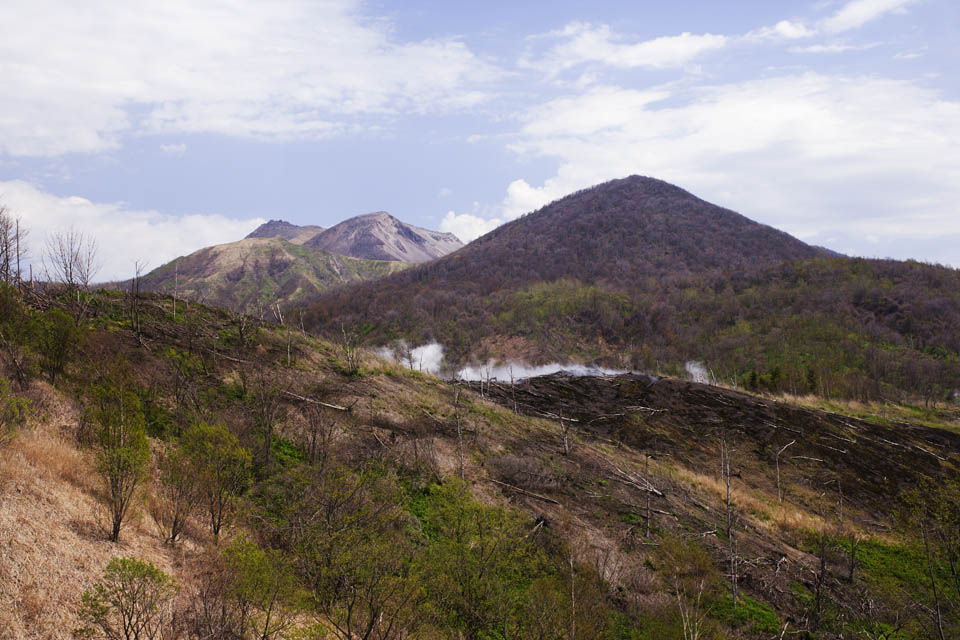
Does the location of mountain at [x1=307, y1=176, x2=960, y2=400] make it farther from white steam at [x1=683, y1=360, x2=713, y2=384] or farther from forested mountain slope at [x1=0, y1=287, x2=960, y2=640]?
forested mountain slope at [x1=0, y1=287, x2=960, y2=640]

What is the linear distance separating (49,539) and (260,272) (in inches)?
6443

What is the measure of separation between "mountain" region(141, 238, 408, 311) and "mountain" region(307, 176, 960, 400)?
142 ft

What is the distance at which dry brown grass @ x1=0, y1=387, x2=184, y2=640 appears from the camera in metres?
7.44

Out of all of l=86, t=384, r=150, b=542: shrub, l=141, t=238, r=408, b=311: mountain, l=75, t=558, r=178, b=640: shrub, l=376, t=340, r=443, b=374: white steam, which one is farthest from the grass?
l=141, t=238, r=408, b=311: mountain

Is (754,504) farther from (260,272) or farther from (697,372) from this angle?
(260,272)

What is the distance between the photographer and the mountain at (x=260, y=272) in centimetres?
13812

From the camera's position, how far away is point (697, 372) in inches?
2511

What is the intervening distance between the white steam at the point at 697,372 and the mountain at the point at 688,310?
1.08m

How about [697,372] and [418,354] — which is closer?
[697,372]

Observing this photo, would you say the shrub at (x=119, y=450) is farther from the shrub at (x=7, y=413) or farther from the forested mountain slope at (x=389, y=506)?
the shrub at (x=7, y=413)

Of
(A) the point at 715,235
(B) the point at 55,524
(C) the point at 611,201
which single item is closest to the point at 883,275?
(A) the point at 715,235

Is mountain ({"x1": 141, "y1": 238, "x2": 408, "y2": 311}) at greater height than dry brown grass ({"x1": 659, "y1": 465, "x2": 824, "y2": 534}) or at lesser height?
greater

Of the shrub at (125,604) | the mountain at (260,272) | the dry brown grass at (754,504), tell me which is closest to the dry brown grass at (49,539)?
the shrub at (125,604)

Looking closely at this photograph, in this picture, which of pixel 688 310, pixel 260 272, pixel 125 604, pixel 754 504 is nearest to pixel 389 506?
pixel 125 604
